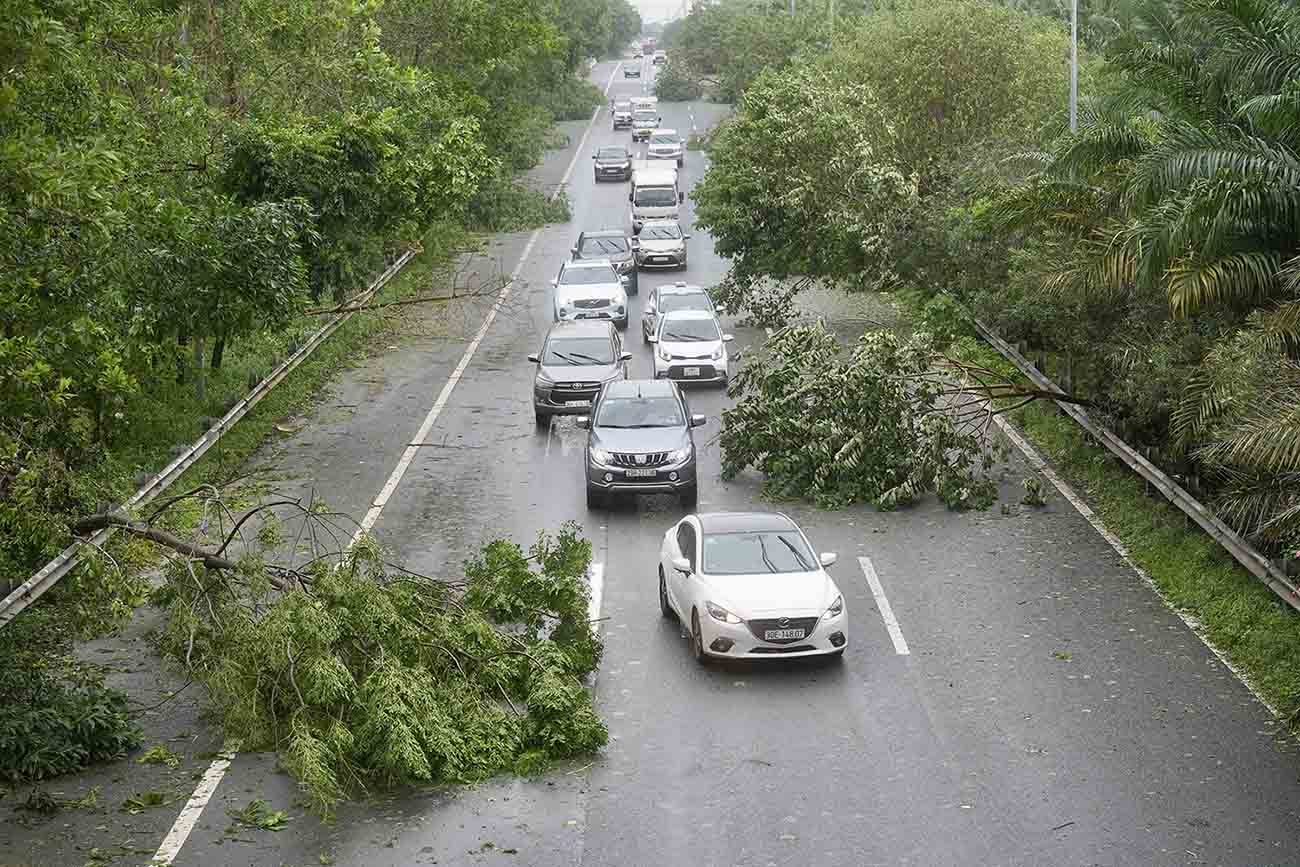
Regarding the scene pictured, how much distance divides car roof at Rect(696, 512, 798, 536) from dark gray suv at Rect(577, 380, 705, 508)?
14.6ft

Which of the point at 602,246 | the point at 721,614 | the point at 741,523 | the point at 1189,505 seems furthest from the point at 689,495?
the point at 602,246

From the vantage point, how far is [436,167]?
2852 cm

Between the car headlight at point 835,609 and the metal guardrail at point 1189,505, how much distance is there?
463 centimetres

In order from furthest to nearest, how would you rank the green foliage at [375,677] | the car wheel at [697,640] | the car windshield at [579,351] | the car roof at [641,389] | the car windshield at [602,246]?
the car windshield at [602,246] < the car windshield at [579,351] < the car roof at [641,389] < the car wheel at [697,640] < the green foliage at [375,677]

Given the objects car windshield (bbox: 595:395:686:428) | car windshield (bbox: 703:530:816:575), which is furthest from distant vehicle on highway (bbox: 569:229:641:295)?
car windshield (bbox: 703:530:816:575)

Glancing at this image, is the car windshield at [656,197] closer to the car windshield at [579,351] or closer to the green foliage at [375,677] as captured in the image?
the car windshield at [579,351]

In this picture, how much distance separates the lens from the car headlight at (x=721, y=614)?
16.6 meters

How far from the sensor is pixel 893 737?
590 inches

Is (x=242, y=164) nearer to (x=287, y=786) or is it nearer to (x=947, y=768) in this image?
(x=287, y=786)

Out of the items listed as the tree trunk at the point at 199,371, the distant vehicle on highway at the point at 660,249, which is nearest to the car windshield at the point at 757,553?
the tree trunk at the point at 199,371

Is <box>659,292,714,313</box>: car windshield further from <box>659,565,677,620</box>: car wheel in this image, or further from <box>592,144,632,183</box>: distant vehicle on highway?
<box>592,144,632,183</box>: distant vehicle on highway

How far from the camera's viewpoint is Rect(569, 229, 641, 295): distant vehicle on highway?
4531 cm

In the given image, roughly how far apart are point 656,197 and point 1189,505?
131 ft

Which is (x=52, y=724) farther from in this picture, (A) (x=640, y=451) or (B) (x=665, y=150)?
(B) (x=665, y=150)
